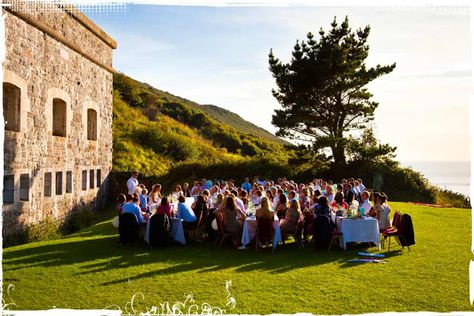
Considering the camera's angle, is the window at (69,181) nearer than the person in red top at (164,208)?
No

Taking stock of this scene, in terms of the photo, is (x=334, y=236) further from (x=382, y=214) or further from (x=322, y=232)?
(x=382, y=214)

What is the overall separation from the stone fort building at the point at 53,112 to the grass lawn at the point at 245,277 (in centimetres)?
226

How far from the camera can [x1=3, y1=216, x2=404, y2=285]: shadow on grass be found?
8.52m

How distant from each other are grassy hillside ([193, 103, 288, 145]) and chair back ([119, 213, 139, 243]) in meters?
42.5

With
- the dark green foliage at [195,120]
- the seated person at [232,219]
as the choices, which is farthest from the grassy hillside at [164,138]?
the seated person at [232,219]

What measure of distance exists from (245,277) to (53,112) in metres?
10.1

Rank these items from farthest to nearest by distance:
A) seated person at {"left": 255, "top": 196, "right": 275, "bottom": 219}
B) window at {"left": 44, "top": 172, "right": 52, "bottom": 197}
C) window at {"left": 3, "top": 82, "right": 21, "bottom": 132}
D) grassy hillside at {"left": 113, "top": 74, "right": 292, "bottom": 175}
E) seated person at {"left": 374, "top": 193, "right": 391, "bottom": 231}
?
grassy hillside at {"left": 113, "top": 74, "right": 292, "bottom": 175} < window at {"left": 44, "top": 172, "right": 52, "bottom": 197} < window at {"left": 3, "top": 82, "right": 21, "bottom": 132} < seated person at {"left": 374, "top": 193, "right": 391, "bottom": 231} < seated person at {"left": 255, "top": 196, "right": 275, "bottom": 219}

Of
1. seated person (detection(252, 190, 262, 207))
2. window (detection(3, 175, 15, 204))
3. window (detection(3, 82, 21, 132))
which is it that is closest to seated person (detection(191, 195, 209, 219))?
seated person (detection(252, 190, 262, 207))

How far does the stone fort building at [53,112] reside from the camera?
37.2 feet

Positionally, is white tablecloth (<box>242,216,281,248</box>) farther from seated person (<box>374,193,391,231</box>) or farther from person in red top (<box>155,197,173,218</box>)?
seated person (<box>374,193,391,231</box>)

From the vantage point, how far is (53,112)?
48.8 feet

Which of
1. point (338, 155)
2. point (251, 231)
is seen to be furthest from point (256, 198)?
point (338, 155)

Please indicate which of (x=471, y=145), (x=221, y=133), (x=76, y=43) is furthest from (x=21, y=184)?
(x=221, y=133)

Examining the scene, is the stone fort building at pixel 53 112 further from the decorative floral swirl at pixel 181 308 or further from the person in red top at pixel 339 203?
the person in red top at pixel 339 203
